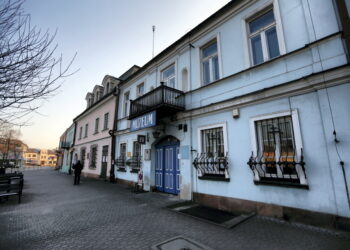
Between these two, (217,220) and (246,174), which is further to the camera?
(246,174)

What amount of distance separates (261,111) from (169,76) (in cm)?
540

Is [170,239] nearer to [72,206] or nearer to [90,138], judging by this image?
[72,206]

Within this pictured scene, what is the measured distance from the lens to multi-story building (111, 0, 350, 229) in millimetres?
4035

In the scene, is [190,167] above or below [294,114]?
below

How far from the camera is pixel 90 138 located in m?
17.3

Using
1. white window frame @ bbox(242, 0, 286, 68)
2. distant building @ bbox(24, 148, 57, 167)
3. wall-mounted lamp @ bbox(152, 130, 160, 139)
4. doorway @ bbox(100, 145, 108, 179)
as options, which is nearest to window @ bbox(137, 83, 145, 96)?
wall-mounted lamp @ bbox(152, 130, 160, 139)

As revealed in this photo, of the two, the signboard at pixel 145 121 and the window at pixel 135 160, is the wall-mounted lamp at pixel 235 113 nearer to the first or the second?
the signboard at pixel 145 121

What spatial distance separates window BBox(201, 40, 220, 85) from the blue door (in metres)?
3.47

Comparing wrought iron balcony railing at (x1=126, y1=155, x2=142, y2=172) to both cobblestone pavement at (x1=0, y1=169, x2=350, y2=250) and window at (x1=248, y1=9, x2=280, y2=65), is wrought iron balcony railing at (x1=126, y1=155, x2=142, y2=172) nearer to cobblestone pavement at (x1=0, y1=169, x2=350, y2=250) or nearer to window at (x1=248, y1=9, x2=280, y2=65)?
cobblestone pavement at (x1=0, y1=169, x2=350, y2=250)

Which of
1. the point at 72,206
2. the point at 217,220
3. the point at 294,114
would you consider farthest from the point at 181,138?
the point at 72,206

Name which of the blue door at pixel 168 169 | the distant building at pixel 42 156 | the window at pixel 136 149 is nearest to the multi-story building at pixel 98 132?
the window at pixel 136 149

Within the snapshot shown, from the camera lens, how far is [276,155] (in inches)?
192

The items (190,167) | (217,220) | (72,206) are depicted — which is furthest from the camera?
(190,167)

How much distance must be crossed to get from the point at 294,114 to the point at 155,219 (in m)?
4.79
